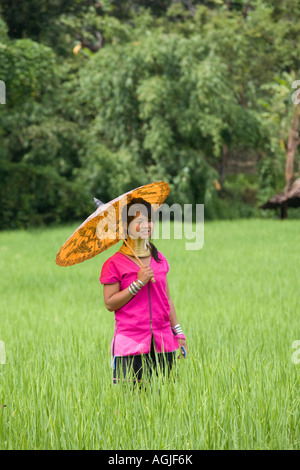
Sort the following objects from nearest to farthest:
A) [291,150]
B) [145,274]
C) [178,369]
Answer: [145,274] < [178,369] < [291,150]

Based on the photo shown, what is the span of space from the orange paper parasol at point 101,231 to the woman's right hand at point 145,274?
61mm

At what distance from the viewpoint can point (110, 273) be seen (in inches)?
107

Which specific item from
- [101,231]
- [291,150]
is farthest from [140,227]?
[291,150]

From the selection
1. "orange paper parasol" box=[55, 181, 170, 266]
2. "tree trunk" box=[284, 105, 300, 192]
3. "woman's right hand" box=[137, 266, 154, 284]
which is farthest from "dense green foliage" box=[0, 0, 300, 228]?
"woman's right hand" box=[137, 266, 154, 284]

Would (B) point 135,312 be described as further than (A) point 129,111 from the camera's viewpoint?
No

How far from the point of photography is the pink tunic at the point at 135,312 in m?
2.74

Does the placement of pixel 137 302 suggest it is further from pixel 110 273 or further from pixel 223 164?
pixel 223 164

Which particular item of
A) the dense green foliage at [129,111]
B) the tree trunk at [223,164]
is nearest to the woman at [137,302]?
the dense green foliage at [129,111]

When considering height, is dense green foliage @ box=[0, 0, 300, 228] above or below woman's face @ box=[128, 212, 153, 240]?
above

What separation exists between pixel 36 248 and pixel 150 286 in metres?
9.74

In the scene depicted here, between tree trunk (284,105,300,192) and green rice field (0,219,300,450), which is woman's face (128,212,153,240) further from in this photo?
tree trunk (284,105,300,192)

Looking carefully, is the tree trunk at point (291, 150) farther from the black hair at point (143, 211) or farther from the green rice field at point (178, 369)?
the black hair at point (143, 211)

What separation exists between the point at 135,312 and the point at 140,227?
0.36m

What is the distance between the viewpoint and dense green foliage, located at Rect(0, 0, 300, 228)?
16516mm
